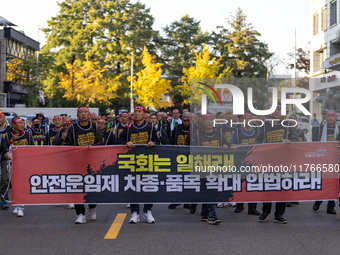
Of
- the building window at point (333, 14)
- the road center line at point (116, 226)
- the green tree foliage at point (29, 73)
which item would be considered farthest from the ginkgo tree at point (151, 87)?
the road center line at point (116, 226)

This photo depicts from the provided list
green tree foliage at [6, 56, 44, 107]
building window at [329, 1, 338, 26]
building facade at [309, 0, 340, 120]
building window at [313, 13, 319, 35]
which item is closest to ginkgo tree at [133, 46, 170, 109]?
green tree foliage at [6, 56, 44, 107]

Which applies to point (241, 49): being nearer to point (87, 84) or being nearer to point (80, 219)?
point (87, 84)

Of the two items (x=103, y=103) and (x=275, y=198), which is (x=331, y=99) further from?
(x=103, y=103)

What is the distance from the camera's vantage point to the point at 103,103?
51500mm

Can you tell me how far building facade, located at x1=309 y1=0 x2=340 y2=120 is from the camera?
3225cm

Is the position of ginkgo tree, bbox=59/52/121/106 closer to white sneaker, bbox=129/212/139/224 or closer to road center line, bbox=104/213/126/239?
road center line, bbox=104/213/126/239

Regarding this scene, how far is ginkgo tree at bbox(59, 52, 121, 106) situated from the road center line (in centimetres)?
3876

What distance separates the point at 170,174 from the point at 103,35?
148ft

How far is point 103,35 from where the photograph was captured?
1999 inches

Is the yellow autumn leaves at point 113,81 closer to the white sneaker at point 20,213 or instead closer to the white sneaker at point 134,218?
the white sneaker at point 20,213

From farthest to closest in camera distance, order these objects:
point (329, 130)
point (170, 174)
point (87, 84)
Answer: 1. point (87, 84)
2. point (329, 130)
3. point (170, 174)

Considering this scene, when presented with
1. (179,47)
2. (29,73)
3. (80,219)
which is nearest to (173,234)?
(80,219)

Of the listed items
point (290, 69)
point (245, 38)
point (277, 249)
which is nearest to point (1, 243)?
point (277, 249)

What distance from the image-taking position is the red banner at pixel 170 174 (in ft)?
25.1
